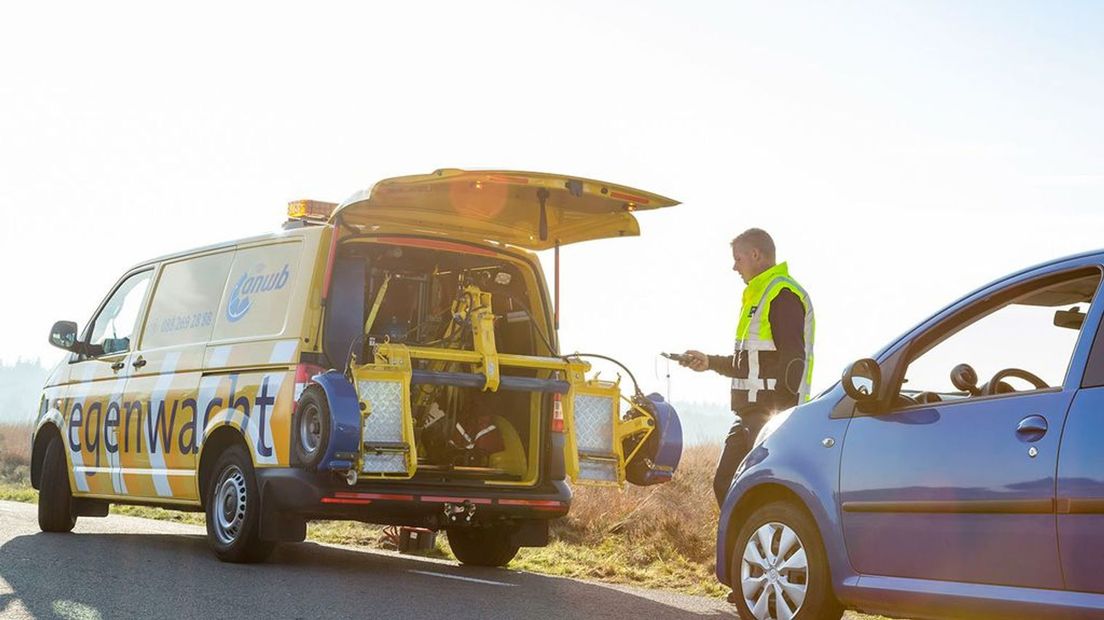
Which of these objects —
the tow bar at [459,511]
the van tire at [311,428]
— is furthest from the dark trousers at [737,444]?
the van tire at [311,428]

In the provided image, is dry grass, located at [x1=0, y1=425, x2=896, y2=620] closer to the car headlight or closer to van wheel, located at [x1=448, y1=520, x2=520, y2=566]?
van wheel, located at [x1=448, y1=520, x2=520, y2=566]

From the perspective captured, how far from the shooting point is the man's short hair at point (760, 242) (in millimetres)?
8469

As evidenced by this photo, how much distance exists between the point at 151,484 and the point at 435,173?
358 centimetres

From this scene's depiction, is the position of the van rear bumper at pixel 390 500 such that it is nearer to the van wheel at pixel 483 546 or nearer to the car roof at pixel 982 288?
the van wheel at pixel 483 546

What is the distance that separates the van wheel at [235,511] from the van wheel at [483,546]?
5.65 feet

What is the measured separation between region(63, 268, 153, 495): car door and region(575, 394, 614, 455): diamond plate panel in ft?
12.1

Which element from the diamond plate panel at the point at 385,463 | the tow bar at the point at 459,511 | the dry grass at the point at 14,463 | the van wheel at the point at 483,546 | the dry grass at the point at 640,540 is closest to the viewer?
the diamond plate panel at the point at 385,463

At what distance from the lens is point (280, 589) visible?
8.30 m

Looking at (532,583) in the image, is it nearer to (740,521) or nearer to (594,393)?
(594,393)

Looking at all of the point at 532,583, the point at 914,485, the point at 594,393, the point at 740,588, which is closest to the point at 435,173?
the point at 594,393

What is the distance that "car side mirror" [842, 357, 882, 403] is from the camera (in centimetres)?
627

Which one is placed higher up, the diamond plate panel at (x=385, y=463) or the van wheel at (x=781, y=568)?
the diamond plate panel at (x=385, y=463)

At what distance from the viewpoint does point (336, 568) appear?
9.80 metres

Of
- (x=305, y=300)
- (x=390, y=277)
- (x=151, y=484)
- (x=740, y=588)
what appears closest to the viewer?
(x=740, y=588)
